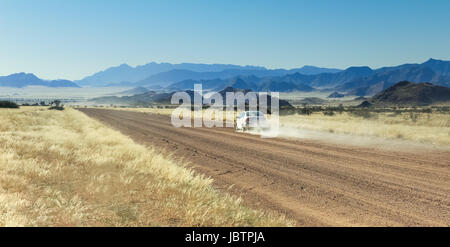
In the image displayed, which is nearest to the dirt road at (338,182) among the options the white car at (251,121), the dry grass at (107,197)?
the dry grass at (107,197)

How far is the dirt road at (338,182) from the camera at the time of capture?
6.48 m

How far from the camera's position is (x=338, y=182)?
8984 mm

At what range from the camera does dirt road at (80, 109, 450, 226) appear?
6.48 meters

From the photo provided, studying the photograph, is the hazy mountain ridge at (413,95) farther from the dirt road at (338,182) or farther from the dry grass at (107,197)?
the dry grass at (107,197)

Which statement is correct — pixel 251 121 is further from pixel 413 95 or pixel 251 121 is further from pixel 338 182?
pixel 413 95

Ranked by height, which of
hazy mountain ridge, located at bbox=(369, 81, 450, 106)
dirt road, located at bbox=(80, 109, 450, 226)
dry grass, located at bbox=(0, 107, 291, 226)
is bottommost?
dirt road, located at bbox=(80, 109, 450, 226)

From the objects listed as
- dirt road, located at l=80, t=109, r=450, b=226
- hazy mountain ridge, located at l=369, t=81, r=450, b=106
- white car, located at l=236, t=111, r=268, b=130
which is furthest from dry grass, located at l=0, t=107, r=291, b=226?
hazy mountain ridge, located at l=369, t=81, r=450, b=106

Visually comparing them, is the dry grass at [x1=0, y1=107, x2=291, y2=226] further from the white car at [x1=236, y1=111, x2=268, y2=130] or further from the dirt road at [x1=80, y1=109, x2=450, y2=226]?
the white car at [x1=236, y1=111, x2=268, y2=130]

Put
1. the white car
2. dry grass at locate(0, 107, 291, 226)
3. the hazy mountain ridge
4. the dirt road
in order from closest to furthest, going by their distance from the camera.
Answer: dry grass at locate(0, 107, 291, 226) < the dirt road < the white car < the hazy mountain ridge

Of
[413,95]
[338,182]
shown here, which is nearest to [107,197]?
[338,182]

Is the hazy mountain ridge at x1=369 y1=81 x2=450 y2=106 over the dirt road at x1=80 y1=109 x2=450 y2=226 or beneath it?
over

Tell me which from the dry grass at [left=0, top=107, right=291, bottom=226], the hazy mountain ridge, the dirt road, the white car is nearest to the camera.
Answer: the dry grass at [left=0, top=107, right=291, bottom=226]

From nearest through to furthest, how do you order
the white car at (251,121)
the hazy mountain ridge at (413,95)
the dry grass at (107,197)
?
the dry grass at (107,197)
the white car at (251,121)
the hazy mountain ridge at (413,95)

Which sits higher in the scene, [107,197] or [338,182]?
[107,197]
